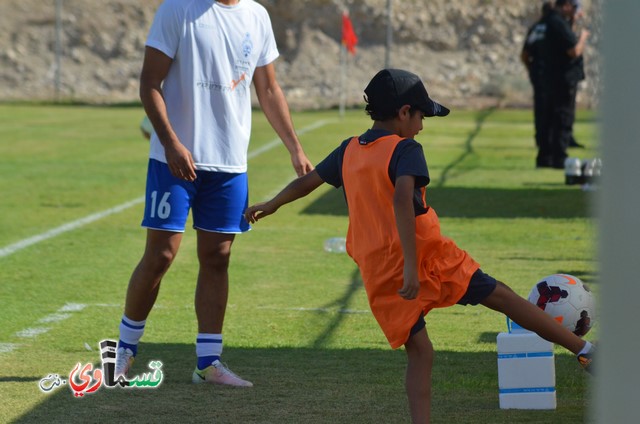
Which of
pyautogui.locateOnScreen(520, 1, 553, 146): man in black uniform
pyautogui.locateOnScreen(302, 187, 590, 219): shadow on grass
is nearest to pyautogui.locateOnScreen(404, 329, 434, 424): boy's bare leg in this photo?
pyautogui.locateOnScreen(302, 187, 590, 219): shadow on grass

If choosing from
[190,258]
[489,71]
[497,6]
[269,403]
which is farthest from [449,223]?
[497,6]

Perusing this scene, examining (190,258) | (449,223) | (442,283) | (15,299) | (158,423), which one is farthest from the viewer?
(449,223)

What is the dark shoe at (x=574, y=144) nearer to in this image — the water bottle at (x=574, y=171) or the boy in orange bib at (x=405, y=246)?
the water bottle at (x=574, y=171)

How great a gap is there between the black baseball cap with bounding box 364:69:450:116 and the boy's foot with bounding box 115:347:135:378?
6.13 feet

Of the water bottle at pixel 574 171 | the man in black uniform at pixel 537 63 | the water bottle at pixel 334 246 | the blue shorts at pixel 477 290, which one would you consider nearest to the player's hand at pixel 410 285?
the blue shorts at pixel 477 290

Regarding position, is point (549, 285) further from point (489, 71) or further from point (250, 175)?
point (489, 71)

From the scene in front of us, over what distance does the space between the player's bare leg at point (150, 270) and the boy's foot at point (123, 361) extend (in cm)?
16

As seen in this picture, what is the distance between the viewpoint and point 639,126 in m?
1.91

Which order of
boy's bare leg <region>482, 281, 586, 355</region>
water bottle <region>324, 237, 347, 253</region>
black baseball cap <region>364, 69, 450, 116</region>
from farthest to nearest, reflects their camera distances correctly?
water bottle <region>324, 237, 347, 253</region>
boy's bare leg <region>482, 281, 586, 355</region>
black baseball cap <region>364, 69, 450, 116</region>

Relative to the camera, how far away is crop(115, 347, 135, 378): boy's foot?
5.59 m

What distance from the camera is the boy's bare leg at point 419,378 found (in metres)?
4.36

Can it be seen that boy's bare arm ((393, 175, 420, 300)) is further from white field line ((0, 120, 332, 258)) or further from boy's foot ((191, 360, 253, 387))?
white field line ((0, 120, 332, 258))

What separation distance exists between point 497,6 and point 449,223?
139 ft

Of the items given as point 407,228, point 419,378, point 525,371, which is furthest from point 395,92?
point 525,371
